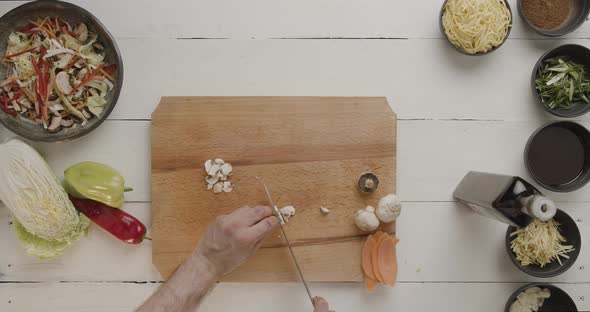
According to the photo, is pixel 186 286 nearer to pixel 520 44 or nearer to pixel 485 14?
pixel 485 14

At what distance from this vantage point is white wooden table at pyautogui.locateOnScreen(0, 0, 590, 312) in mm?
1560

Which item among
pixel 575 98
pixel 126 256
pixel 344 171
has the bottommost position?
pixel 126 256

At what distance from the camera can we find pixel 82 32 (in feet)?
4.86

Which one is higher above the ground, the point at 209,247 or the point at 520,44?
the point at 520,44

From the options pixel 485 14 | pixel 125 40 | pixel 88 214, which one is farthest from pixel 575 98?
pixel 88 214

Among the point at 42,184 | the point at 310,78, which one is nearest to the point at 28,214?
the point at 42,184

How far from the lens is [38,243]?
151 cm

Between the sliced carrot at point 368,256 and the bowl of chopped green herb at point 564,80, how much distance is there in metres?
0.68

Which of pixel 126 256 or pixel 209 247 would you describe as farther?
pixel 126 256

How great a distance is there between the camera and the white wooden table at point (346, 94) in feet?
5.12

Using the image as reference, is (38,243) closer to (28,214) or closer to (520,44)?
(28,214)

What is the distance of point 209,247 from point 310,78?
61cm

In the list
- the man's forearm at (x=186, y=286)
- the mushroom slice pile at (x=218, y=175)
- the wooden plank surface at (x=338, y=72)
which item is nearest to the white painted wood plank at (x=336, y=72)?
the wooden plank surface at (x=338, y=72)

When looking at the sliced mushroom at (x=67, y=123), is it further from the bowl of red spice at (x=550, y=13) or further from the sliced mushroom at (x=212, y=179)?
the bowl of red spice at (x=550, y=13)
